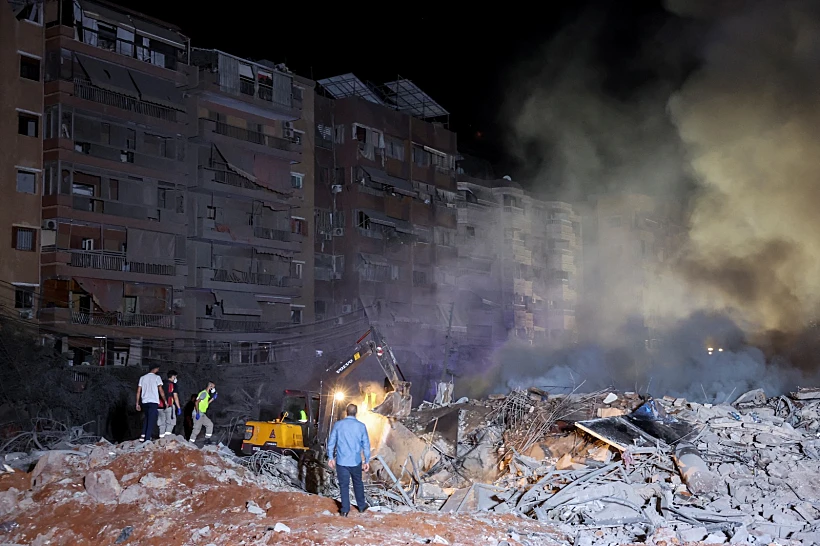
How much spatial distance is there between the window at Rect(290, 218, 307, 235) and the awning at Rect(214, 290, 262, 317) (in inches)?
216

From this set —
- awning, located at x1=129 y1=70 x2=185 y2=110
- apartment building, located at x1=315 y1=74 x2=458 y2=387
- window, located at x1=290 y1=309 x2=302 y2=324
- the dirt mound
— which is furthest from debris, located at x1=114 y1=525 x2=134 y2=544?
apartment building, located at x1=315 y1=74 x2=458 y2=387

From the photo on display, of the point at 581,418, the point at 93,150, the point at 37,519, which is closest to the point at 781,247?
the point at 581,418

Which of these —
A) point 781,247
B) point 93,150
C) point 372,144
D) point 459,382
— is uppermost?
point 372,144

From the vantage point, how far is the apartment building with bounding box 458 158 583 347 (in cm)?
5759

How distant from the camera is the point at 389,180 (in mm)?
50344

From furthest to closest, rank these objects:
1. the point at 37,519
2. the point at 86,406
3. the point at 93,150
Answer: the point at 93,150
the point at 86,406
the point at 37,519

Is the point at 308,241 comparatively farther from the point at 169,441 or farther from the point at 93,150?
the point at 169,441

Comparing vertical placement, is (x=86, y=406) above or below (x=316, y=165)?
below

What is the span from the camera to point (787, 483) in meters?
17.0

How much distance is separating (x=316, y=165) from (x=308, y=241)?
4666 millimetres

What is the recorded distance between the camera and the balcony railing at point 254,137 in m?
41.4

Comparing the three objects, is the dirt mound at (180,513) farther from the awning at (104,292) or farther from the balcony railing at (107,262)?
the balcony railing at (107,262)

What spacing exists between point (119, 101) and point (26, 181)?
514 centimetres

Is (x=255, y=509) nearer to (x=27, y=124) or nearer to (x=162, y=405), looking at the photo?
(x=162, y=405)
